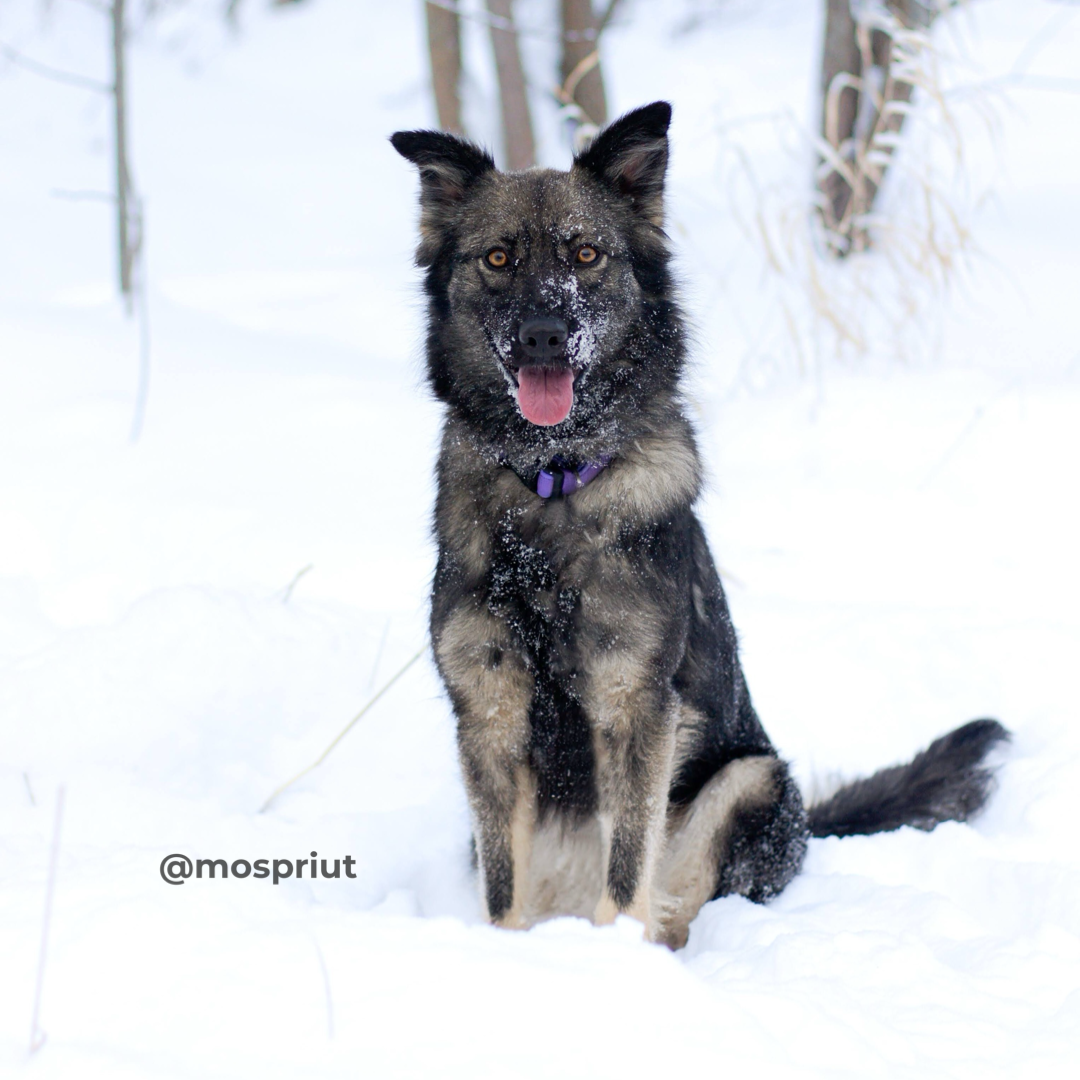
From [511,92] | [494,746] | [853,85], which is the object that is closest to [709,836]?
[494,746]

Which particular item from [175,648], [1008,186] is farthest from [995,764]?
[1008,186]

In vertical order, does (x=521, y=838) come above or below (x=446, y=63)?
below

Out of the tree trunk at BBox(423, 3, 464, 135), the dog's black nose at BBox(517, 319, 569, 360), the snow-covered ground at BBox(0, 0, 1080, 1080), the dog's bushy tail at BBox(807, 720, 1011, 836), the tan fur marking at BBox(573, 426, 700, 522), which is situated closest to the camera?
the snow-covered ground at BBox(0, 0, 1080, 1080)

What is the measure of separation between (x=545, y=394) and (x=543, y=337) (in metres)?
0.13

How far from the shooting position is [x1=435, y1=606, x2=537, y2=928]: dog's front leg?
2.38m

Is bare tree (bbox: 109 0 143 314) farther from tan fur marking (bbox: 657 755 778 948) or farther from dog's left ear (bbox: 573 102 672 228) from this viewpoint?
tan fur marking (bbox: 657 755 778 948)

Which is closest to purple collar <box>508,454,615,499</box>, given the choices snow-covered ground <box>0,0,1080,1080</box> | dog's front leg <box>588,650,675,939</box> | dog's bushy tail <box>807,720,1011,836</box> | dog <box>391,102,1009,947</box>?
dog <box>391,102,1009,947</box>

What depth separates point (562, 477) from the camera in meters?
2.48

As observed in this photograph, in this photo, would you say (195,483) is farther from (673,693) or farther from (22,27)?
(22,27)

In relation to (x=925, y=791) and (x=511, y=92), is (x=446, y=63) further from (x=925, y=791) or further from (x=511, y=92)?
(x=925, y=791)

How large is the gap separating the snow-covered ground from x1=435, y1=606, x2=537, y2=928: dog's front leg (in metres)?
0.34

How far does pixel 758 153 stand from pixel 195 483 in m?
8.51

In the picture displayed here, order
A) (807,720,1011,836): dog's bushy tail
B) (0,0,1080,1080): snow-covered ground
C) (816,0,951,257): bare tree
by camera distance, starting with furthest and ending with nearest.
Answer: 1. (816,0,951,257): bare tree
2. (807,720,1011,836): dog's bushy tail
3. (0,0,1080,1080): snow-covered ground

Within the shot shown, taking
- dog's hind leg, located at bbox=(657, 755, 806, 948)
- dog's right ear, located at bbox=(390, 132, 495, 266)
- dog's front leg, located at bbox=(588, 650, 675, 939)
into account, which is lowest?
dog's hind leg, located at bbox=(657, 755, 806, 948)
